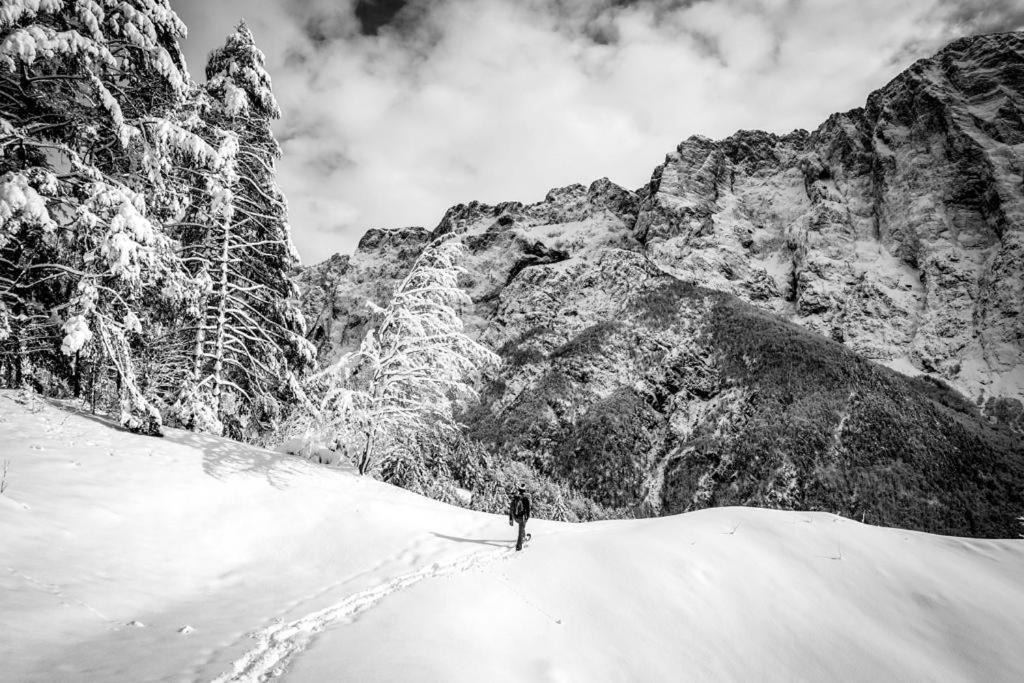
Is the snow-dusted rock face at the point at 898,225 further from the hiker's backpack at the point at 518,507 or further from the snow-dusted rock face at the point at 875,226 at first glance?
the hiker's backpack at the point at 518,507

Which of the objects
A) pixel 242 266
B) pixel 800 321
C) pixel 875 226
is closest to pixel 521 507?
pixel 242 266

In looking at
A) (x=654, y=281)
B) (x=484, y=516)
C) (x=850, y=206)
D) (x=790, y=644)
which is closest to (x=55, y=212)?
(x=484, y=516)

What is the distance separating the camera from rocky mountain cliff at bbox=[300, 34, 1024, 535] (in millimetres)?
71312

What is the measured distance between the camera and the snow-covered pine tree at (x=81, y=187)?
323 inches

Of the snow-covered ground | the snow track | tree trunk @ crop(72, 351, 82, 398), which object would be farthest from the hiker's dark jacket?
tree trunk @ crop(72, 351, 82, 398)

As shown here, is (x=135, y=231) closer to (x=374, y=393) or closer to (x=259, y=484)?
(x=259, y=484)

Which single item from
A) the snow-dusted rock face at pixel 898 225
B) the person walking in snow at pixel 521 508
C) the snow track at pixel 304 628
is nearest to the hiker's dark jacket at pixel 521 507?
the person walking in snow at pixel 521 508

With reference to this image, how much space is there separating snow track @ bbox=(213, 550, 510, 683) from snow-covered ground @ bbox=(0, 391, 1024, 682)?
0.04m

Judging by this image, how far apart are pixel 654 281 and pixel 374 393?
111 metres

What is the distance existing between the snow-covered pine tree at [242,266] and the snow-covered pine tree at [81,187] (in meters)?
2.05

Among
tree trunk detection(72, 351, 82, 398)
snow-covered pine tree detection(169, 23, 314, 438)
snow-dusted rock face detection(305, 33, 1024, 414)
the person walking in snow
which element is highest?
snow-dusted rock face detection(305, 33, 1024, 414)

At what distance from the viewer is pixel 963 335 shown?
95500 mm

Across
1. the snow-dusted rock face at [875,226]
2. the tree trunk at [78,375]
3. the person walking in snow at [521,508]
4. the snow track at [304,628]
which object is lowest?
the snow track at [304,628]

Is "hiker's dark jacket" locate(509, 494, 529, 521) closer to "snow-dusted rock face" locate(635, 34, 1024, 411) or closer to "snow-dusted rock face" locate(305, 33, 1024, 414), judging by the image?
"snow-dusted rock face" locate(305, 33, 1024, 414)
